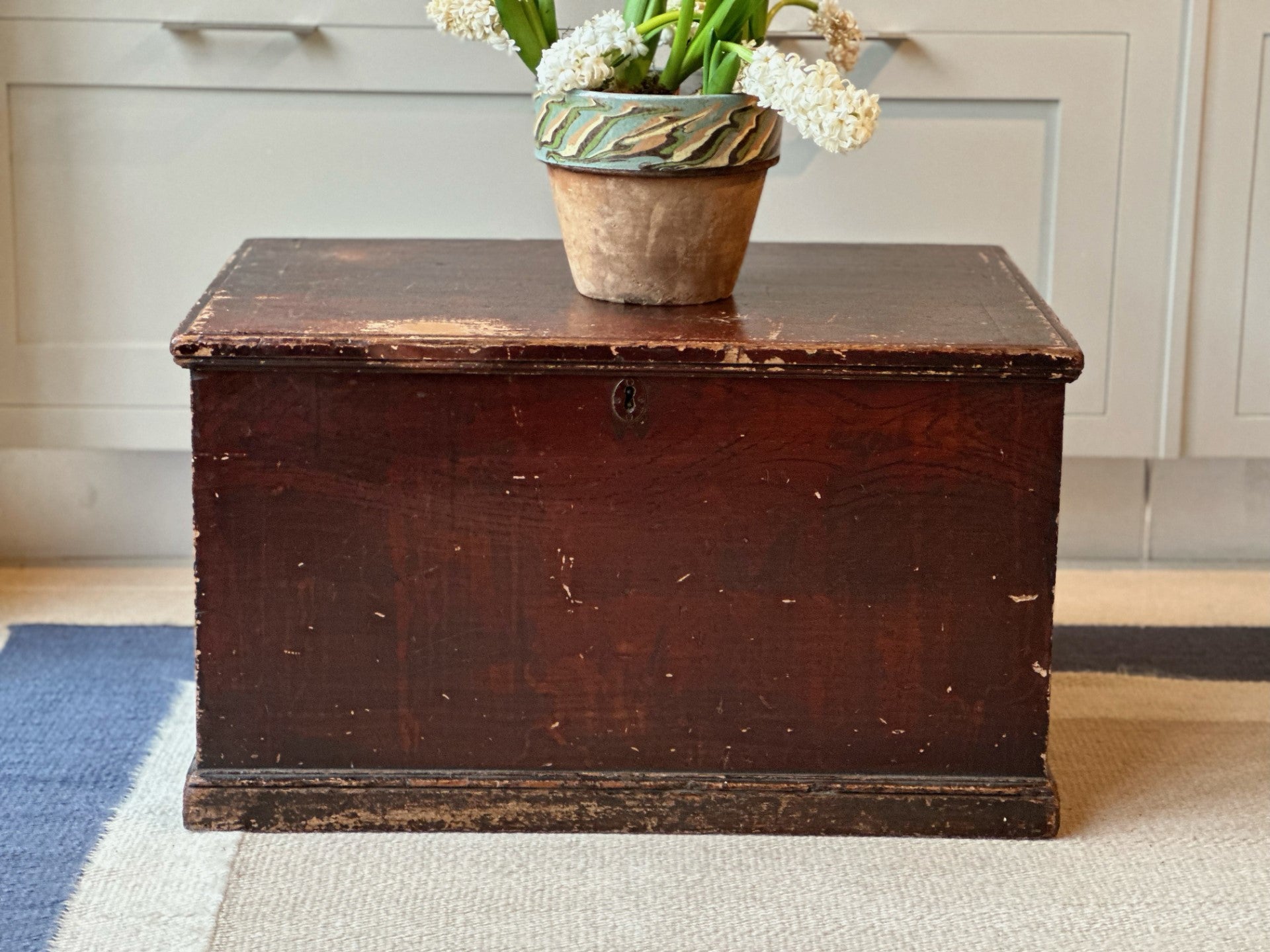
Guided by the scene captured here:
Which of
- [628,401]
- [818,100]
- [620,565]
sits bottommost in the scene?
[620,565]

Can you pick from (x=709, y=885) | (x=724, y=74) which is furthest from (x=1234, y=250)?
(x=709, y=885)

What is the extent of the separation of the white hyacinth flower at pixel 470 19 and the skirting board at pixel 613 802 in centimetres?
67

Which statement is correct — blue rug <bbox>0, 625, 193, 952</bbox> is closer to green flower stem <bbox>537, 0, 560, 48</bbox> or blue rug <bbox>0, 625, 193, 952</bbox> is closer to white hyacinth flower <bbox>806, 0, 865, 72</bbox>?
green flower stem <bbox>537, 0, 560, 48</bbox>

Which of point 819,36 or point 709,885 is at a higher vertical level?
point 819,36

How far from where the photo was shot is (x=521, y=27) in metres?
1.38

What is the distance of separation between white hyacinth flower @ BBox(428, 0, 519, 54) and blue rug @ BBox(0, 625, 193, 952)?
0.76m

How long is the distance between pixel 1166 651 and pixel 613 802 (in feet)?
2.55

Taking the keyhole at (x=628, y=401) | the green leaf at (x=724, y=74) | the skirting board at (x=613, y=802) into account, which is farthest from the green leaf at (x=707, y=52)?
the skirting board at (x=613, y=802)

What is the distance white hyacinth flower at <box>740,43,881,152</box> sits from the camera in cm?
123

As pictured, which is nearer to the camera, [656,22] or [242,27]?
[656,22]

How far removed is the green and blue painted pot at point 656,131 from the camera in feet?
4.30

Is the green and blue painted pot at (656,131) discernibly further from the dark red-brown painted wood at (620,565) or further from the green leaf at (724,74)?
the dark red-brown painted wood at (620,565)

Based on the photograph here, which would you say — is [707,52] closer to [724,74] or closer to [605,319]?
[724,74]

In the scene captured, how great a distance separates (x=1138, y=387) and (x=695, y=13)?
2.77 feet
